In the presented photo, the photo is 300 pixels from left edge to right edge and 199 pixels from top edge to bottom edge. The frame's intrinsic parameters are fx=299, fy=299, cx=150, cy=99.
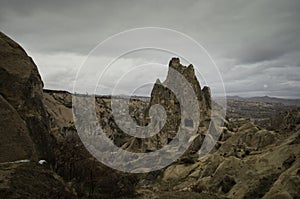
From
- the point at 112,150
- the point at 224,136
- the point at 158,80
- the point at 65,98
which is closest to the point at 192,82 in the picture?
the point at 158,80

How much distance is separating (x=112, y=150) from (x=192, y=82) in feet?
83.7

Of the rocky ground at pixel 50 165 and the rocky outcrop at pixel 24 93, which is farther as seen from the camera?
the rocky outcrop at pixel 24 93

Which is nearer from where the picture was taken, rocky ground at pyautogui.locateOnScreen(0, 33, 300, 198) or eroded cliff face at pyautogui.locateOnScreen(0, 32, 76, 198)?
eroded cliff face at pyautogui.locateOnScreen(0, 32, 76, 198)

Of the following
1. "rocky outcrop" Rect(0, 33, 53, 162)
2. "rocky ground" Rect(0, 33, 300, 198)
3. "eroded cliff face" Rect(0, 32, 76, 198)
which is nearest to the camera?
"eroded cliff face" Rect(0, 32, 76, 198)

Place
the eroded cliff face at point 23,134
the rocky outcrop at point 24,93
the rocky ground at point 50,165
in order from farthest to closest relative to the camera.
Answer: the rocky outcrop at point 24,93 → the rocky ground at point 50,165 → the eroded cliff face at point 23,134

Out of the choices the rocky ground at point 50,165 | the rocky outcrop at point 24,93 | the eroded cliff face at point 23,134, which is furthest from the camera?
the rocky outcrop at point 24,93

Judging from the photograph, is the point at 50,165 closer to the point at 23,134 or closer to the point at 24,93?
the point at 23,134

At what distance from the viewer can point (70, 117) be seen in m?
92.8

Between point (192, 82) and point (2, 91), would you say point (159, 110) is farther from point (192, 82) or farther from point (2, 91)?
point (2, 91)

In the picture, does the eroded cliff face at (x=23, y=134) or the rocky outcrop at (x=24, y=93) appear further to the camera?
the rocky outcrop at (x=24, y=93)

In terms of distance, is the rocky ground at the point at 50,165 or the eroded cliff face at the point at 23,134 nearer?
the eroded cliff face at the point at 23,134

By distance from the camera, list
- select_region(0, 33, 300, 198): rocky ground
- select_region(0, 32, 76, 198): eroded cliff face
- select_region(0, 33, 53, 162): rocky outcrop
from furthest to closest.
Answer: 1. select_region(0, 33, 53, 162): rocky outcrop
2. select_region(0, 33, 300, 198): rocky ground
3. select_region(0, 32, 76, 198): eroded cliff face

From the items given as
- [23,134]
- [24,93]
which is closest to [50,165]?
[23,134]

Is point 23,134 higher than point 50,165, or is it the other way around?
point 23,134
